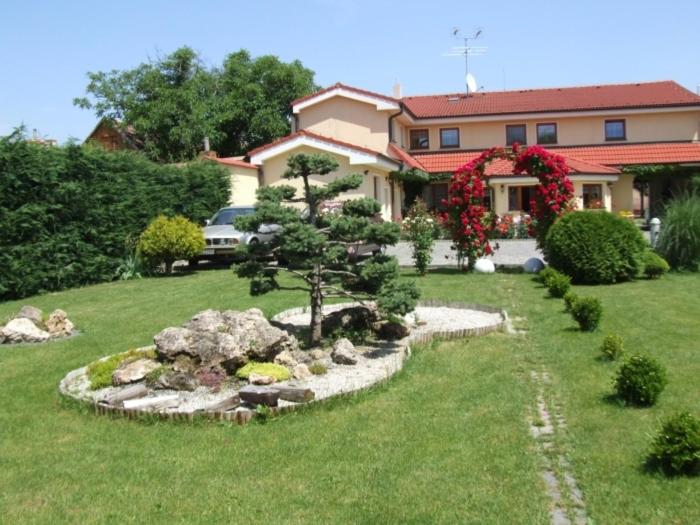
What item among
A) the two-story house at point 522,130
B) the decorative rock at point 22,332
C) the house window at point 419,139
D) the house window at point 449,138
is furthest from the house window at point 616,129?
the decorative rock at point 22,332

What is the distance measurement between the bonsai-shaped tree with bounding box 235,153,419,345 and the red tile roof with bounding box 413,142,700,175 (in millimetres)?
25296

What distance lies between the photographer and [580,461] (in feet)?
17.4

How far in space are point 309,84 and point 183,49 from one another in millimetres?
8904

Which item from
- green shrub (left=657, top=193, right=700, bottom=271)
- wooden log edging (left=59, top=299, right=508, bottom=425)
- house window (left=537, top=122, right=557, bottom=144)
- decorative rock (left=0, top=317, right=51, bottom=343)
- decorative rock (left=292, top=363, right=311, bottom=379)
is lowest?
wooden log edging (left=59, top=299, right=508, bottom=425)

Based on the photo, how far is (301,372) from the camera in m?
7.73

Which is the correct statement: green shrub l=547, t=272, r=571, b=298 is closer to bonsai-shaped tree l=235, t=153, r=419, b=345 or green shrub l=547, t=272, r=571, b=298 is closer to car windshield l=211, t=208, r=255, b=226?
bonsai-shaped tree l=235, t=153, r=419, b=345

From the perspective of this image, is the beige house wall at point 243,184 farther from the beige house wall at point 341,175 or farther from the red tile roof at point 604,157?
the red tile roof at point 604,157

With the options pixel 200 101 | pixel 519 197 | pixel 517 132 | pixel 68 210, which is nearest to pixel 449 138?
pixel 517 132

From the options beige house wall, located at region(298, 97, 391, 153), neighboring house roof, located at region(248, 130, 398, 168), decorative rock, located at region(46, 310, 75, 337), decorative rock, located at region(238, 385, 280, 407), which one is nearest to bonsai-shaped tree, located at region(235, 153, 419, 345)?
decorative rock, located at region(238, 385, 280, 407)

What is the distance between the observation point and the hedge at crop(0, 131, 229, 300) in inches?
605

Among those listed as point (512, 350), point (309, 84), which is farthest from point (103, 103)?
point (512, 350)

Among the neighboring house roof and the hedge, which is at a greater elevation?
the neighboring house roof

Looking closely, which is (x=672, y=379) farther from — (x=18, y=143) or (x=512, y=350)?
(x=18, y=143)

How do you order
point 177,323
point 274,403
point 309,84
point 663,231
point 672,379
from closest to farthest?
1. point 274,403
2. point 672,379
3. point 177,323
4. point 663,231
5. point 309,84
